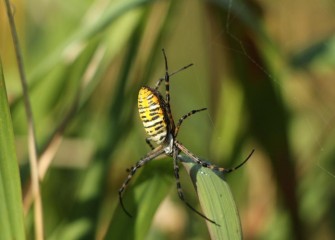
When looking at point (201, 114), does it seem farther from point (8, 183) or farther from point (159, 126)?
→ point (8, 183)

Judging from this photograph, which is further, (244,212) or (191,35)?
(191,35)

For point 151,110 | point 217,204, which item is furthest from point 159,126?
point 217,204

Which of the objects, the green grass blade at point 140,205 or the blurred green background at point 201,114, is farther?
the blurred green background at point 201,114

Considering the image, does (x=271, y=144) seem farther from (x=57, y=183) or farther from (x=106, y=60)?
(x=57, y=183)

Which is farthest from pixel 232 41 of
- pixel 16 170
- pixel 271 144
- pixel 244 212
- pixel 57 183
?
pixel 16 170

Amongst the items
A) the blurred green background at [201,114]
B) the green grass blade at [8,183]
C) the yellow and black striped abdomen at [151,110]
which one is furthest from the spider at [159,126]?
the blurred green background at [201,114]

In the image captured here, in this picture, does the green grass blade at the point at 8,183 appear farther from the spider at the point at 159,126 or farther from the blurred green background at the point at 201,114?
the blurred green background at the point at 201,114
